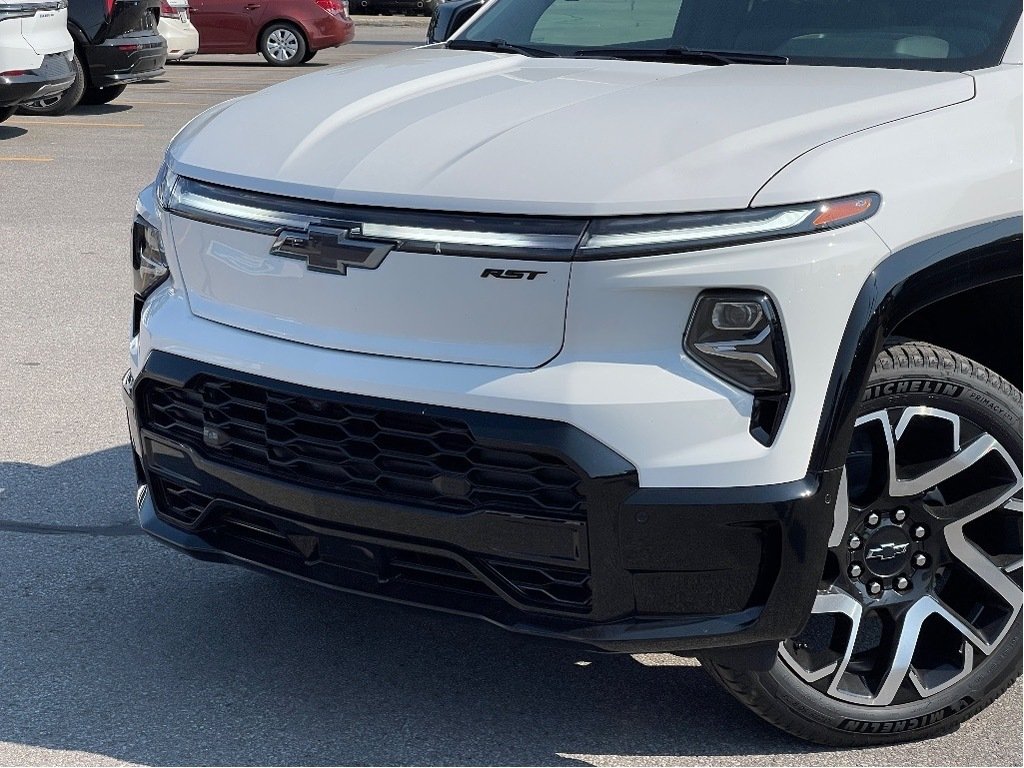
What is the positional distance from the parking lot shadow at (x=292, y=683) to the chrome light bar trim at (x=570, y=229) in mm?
746

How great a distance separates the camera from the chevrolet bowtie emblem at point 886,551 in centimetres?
299

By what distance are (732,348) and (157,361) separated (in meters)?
1.25

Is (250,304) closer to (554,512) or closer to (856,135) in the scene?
(554,512)

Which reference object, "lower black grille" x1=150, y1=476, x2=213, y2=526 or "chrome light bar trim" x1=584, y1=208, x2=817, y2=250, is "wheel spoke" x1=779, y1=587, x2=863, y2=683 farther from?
"lower black grille" x1=150, y1=476, x2=213, y2=526

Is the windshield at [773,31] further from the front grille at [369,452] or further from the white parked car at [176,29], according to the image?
the white parked car at [176,29]

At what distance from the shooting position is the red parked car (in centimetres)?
1997

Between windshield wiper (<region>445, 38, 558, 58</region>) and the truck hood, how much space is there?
0.43 meters

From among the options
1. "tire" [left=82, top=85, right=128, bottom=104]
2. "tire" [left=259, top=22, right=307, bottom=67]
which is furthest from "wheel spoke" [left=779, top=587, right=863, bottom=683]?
"tire" [left=259, top=22, right=307, bottom=67]

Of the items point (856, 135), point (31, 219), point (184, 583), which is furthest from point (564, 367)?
point (31, 219)

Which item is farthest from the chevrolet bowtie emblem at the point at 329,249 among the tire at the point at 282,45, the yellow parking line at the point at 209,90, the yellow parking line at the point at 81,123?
the tire at the point at 282,45

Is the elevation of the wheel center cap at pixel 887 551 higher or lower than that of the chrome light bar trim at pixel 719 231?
lower

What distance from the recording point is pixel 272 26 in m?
20.2

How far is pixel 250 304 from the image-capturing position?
3.00 meters

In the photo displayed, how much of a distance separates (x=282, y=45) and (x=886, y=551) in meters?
18.6
